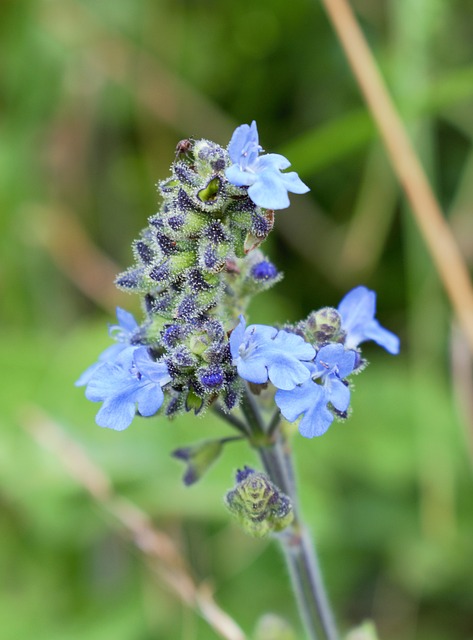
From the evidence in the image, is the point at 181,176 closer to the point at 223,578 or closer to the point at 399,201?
the point at 223,578

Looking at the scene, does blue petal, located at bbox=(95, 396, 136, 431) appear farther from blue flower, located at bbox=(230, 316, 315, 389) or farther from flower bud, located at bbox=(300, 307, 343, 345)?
flower bud, located at bbox=(300, 307, 343, 345)

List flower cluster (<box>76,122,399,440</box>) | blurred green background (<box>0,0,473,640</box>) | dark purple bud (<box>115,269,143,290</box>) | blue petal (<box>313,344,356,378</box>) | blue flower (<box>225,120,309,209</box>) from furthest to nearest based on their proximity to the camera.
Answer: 1. blurred green background (<box>0,0,473,640</box>)
2. dark purple bud (<box>115,269,143,290</box>)
3. blue petal (<box>313,344,356,378</box>)
4. flower cluster (<box>76,122,399,440</box>)
5. blue flower (<box>225,120,309,209</box>)

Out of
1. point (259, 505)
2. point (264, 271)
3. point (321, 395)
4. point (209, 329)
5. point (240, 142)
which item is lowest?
point (259, 505)

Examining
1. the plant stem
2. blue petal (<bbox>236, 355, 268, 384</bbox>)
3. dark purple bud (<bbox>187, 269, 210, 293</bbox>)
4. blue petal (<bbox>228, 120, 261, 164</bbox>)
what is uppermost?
blue petal (<bbox>228, 120, 261, 164</bbox>)

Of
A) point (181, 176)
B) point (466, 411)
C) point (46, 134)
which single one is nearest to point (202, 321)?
point (181, 176)

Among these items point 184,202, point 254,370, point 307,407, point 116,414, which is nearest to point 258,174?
point 184,202

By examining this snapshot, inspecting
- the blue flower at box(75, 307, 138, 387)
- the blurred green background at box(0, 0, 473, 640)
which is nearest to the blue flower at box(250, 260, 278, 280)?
the blue flower at box(75, 307, 138, 387)

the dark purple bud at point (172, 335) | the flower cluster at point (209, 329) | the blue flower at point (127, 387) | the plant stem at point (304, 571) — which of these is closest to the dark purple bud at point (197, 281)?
the flower cluster at point (209, 329)

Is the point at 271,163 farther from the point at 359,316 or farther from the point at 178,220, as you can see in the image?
the point at 359,316
